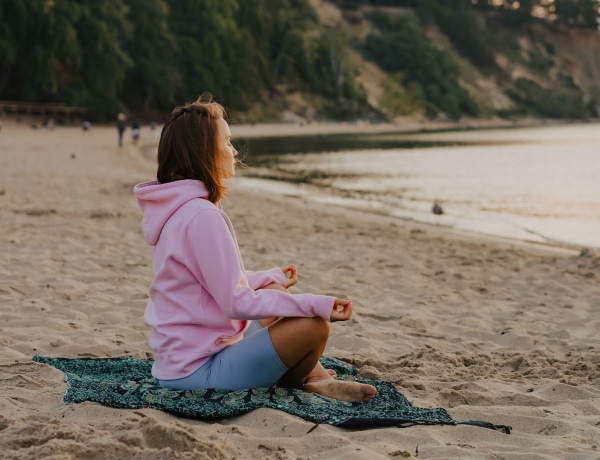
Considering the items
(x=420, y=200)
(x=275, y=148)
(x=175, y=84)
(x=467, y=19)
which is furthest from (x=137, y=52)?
(x=467, y=19)

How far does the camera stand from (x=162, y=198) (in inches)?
137

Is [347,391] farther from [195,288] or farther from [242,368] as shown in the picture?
[195,288]

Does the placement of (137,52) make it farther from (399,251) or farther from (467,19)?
(467,19)

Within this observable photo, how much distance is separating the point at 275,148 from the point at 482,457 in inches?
1366

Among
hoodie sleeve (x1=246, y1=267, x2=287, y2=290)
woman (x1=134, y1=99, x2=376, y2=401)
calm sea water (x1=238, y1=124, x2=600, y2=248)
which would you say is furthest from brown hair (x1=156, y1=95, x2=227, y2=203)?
calm sea water (x1=238, y1=124, x2=600, y2=248)

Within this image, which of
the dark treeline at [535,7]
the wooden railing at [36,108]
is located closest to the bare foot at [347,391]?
the wooden railing at [36,108]

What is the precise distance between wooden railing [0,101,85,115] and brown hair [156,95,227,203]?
41.1 meters

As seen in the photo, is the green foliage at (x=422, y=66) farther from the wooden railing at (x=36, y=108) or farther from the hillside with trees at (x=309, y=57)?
the wooden railing at (x=36, y=108)

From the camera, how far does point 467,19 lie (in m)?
99.1

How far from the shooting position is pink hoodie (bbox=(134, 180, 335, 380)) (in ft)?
10.9

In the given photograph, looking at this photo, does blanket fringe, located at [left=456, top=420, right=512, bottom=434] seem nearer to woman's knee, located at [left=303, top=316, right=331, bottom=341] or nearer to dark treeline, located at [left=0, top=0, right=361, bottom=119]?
woman's knee, located at [left=303, top=316, right=331, bottom=341]

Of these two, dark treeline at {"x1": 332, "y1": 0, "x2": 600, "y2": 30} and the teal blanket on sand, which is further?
dark treeline at {"x1": 332, "y1": 0, "x2": 600, "y2": 30}

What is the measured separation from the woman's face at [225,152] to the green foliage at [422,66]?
82.4m

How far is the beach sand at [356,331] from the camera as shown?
315 centimetres
